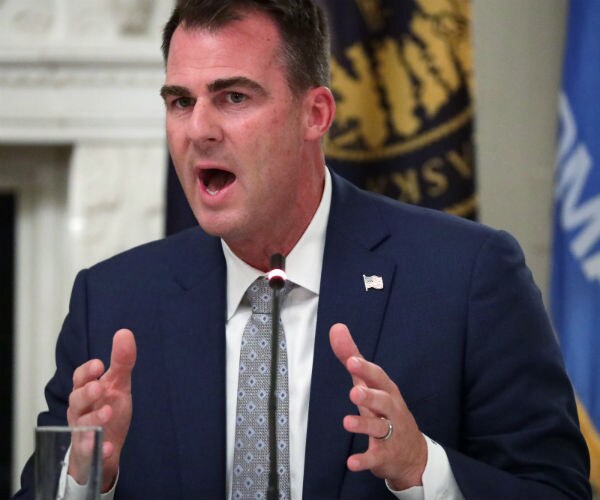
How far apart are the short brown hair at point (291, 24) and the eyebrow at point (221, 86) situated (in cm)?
10

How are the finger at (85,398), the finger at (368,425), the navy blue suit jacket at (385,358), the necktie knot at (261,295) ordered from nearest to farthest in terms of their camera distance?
the finger at (368,425), the finger at (85,398), the navy blue suit jacket at (385,358), the necktie knot at (261,295)

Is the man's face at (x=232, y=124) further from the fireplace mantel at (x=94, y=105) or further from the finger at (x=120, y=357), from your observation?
the fireplace mantel at (x=94, y=105)

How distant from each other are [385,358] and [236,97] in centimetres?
57

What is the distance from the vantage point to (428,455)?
1965mm

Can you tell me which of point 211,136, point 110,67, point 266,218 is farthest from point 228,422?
point 110,67

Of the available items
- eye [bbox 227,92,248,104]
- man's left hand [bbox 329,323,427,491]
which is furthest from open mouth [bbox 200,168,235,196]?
man's left hand [bbox 329,323,427,491]

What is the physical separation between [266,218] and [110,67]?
1.89 meters

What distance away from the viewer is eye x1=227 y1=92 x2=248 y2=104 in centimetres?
224

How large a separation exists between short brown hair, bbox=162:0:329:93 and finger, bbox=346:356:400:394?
0.70 meters

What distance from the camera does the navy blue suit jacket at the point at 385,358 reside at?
2148mm

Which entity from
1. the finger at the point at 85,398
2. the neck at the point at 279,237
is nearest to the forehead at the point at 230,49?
the neck at the point at 279,237

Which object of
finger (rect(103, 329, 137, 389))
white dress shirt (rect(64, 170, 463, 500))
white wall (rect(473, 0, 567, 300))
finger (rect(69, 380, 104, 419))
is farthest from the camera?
white wall (rect(473, 0, 567, 300))

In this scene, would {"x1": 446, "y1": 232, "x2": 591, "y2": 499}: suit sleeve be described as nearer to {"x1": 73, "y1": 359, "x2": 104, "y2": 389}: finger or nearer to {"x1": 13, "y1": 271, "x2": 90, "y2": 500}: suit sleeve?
{"x1": 73, "y1": 359, "x2": 104, "y2": 389}: finger

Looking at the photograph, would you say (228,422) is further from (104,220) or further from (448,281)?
(104,220)
